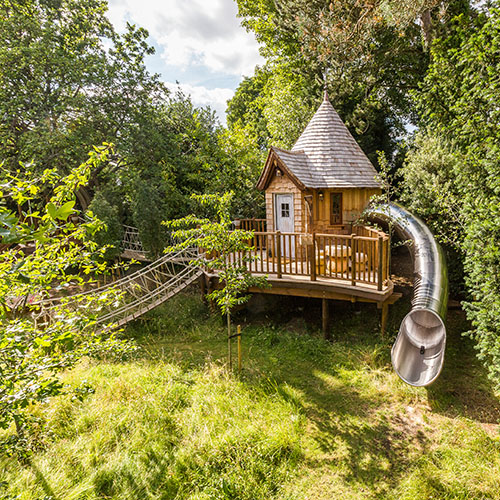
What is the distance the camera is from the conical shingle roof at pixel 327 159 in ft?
33.5

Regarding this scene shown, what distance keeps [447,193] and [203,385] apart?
312 inches

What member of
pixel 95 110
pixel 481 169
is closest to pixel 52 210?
pixel 481 169

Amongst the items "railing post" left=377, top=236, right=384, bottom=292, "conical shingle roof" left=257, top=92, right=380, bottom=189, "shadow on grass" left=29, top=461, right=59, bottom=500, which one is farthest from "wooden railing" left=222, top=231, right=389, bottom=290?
"shadow on grass" left=29, top=461, right=59, bottom=500

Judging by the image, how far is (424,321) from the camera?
7527 millimetres

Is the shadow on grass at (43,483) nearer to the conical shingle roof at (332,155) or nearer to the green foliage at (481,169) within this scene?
the green foliage at (481,169)

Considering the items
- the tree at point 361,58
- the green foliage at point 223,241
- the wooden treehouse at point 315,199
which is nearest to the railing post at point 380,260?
the wooden treehouse at point 315,199

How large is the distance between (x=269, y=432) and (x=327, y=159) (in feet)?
29.4

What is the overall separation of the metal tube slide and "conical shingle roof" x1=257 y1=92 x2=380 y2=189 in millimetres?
2721

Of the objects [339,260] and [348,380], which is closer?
[348,380]

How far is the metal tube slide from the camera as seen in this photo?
21.2ft

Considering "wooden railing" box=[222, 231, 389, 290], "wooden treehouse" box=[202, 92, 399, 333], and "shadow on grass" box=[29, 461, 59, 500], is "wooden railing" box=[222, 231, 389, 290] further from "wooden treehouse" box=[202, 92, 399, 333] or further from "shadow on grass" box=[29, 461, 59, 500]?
"shadow on grass" box=[29, 461, 59, 500]

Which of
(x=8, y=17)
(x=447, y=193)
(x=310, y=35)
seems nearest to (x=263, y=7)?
(x=310, y=35)

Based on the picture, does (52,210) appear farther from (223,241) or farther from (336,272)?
(336,272)

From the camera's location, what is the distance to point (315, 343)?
28.4 feet
